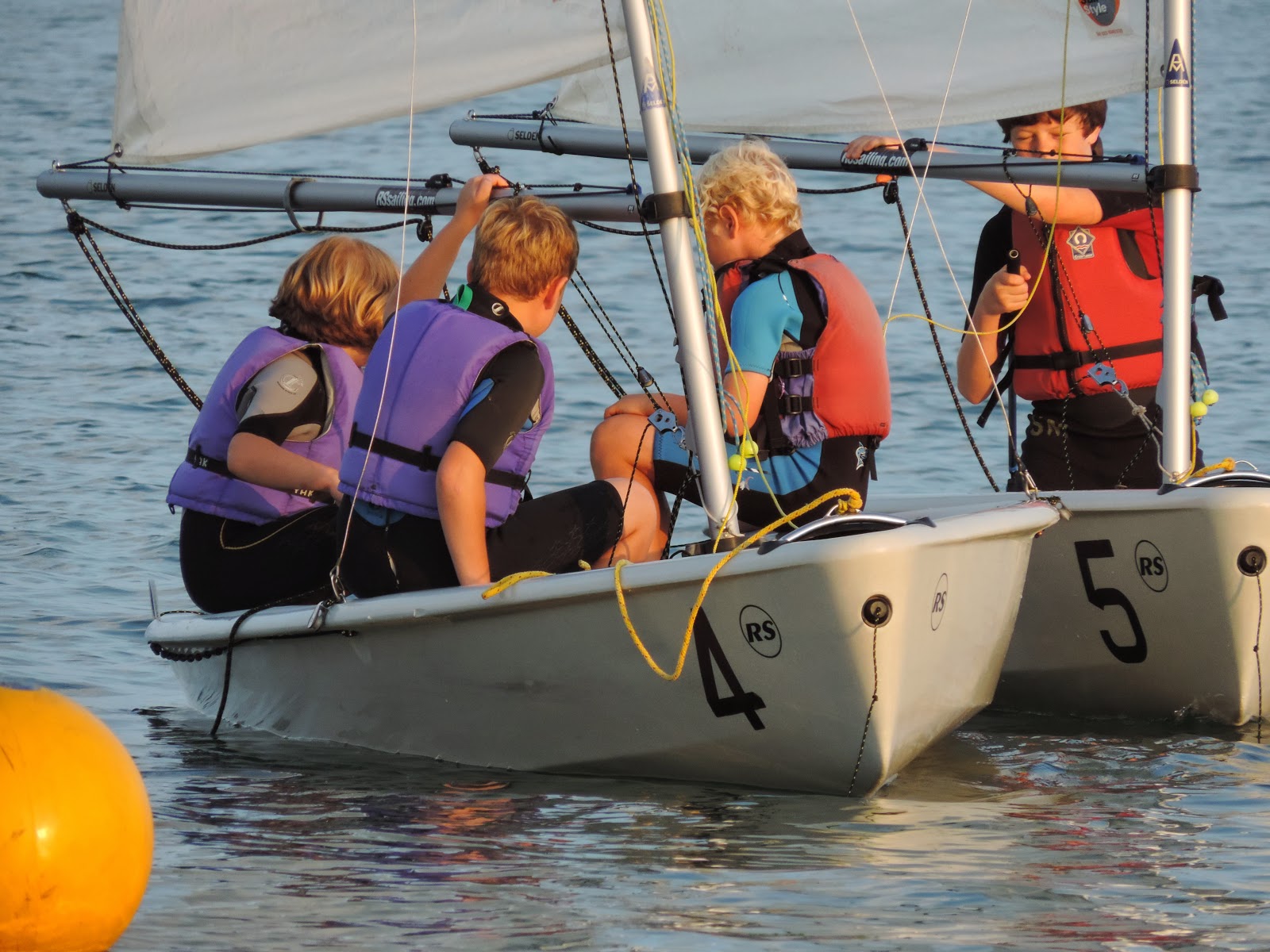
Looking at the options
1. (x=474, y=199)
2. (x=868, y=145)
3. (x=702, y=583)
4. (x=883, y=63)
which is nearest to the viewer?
(x=702, y=583)

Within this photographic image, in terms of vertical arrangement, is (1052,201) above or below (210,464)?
above

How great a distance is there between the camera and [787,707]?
4.48m

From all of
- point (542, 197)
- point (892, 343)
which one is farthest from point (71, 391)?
point (542, 197)

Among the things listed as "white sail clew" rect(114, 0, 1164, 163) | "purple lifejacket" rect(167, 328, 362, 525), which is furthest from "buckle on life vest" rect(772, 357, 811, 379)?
"purple lifejacket" rect(167, 328, 362, 525)

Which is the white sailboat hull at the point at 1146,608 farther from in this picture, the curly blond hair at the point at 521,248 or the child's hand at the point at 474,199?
the child's hand at the point at 474,199

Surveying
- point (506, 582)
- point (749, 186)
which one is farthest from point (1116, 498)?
point (506, 582)

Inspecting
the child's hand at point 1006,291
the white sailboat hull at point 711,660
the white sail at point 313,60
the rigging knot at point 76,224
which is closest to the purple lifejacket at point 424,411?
the white sailboat hull at point 711,660

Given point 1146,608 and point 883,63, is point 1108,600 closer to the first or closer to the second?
point 1146,608

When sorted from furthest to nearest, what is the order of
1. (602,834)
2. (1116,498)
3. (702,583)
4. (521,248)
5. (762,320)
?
(1116,498) < (762,320) < (521,248) < (602,834) < (702,583)

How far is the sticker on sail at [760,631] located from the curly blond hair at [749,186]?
104 centimetres

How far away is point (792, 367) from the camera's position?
4.97 metres

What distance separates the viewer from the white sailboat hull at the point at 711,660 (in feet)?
14.2

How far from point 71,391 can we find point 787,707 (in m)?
7.75

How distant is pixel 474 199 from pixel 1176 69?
184cm
